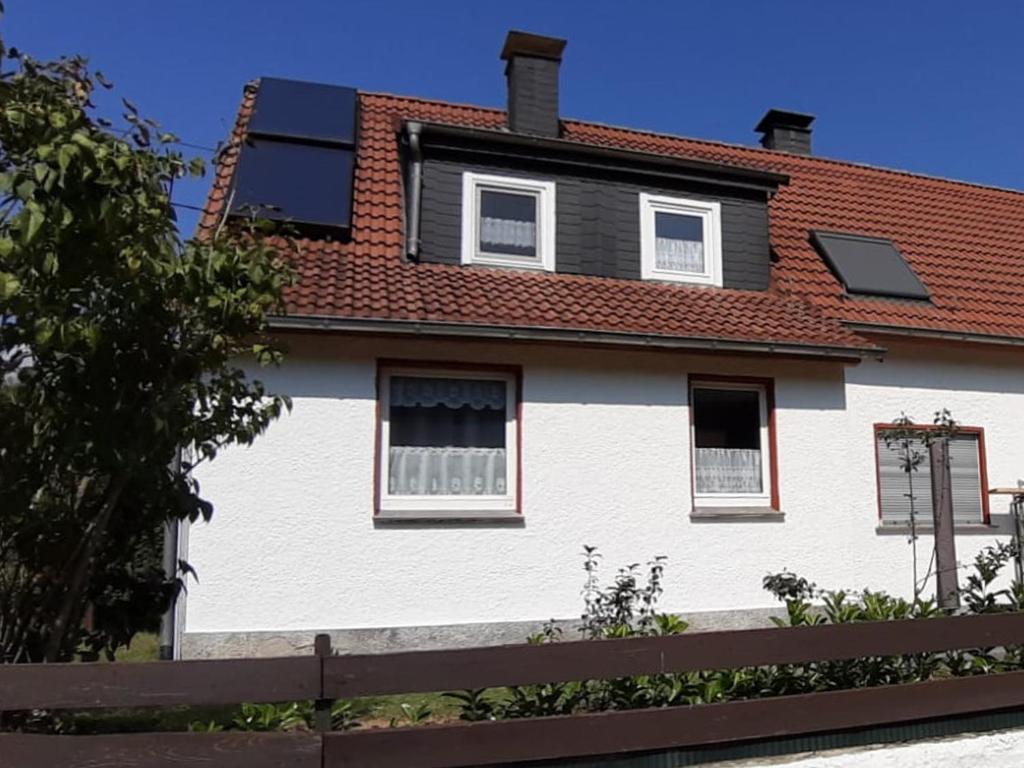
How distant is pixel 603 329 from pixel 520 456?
1545 mm

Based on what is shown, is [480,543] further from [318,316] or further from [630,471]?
[318,316]

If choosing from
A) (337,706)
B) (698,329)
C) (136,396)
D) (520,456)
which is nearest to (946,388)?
(698,329)

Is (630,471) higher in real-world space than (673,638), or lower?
higher

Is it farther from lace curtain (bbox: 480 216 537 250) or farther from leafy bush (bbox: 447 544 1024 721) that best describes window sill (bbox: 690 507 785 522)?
lace curtain (bbox: 480 216 537 250)

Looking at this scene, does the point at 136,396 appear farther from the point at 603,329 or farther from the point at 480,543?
the point at 603,329

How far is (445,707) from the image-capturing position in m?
5.86

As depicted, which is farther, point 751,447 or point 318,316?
point 751,447

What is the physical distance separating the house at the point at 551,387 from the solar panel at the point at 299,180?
0.11 feet

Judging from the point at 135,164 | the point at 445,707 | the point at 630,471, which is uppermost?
the point at 135,164

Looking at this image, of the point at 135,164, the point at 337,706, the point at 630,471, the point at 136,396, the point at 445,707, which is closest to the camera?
the point at 135,164

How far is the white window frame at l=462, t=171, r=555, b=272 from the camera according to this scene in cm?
991

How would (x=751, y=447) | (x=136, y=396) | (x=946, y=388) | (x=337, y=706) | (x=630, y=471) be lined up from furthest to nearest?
(x=946, y=388)
(x=751, y=447)
(x=630, y=471)
(x=337, y=706)
(x=136, y=396)

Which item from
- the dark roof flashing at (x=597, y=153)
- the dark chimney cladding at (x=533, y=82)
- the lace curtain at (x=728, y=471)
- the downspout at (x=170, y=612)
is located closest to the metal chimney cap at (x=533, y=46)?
the dark chimney cladding at (x=533, y=82)

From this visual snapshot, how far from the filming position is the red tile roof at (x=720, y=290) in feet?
28.4
